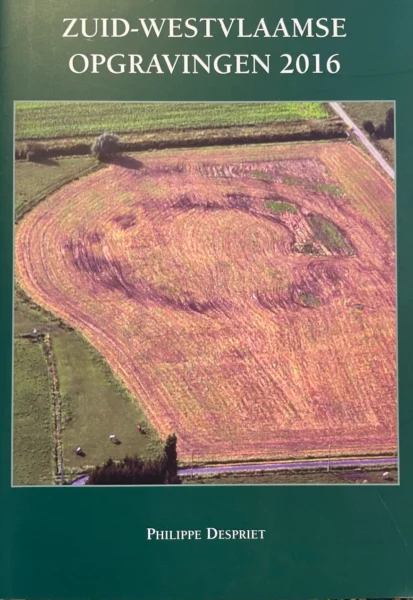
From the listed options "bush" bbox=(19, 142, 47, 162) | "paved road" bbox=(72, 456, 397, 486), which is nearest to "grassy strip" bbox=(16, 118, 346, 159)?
"bush" bbox=(19, 142, 47, 162)

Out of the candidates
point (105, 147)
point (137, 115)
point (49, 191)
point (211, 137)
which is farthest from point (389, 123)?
point (49, 191)

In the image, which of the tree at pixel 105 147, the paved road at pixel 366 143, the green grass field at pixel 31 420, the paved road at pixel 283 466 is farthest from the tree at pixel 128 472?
the paved road at pixel 366 143

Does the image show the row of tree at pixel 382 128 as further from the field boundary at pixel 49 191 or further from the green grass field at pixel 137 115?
the field boundary at pixel 49 191

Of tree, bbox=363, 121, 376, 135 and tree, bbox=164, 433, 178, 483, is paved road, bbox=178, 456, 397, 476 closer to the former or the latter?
tree, bbox=164, 433, 178, 483

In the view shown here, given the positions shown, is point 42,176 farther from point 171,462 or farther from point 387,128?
point 387,128

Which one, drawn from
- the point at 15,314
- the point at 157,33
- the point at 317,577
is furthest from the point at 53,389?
the point at 157,33
